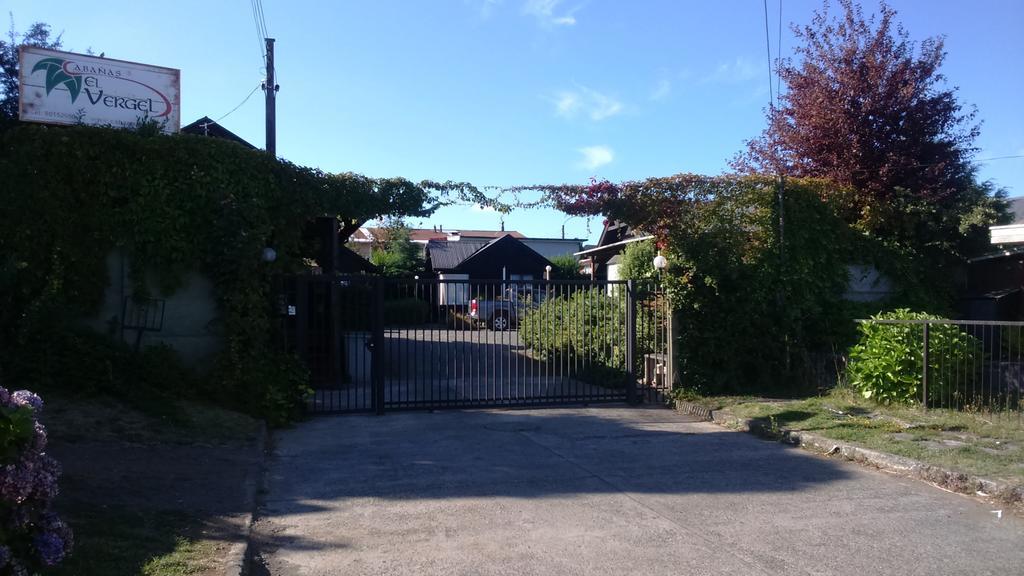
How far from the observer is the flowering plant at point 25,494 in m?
3.67

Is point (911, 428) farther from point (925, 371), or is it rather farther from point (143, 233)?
point (143, 233)

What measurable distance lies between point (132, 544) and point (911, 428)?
8.47 metres

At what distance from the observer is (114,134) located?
34.6 ft

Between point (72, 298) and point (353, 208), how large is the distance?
13.5ft

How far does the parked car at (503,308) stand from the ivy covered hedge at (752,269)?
1.83 meters

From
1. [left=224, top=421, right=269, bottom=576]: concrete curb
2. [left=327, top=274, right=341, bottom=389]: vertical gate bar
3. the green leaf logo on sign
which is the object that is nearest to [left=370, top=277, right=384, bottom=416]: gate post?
[left=327, top=274, right=341, bottom=389]: vertical gate bar

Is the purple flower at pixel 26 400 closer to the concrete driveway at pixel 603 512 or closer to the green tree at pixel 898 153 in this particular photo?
the concrete driveway at pixel 603 512

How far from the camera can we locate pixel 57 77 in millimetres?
10984

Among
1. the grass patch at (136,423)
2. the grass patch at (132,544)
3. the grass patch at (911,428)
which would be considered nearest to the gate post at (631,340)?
the grass patch at (911,428)

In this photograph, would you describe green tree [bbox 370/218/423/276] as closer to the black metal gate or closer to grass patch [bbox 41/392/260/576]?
the black metal gate

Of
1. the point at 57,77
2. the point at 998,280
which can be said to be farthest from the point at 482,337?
the point at 998,280

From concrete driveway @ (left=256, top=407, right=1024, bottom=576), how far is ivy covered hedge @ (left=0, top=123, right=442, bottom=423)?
1720mm

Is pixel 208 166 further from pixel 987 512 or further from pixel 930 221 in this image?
pixel 930 221

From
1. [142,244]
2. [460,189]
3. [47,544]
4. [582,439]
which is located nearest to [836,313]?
[582,439]
